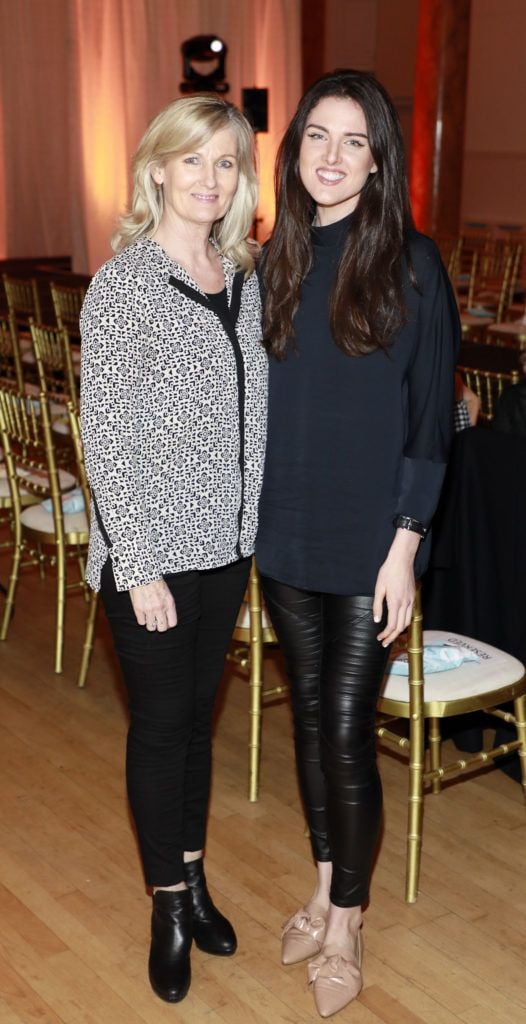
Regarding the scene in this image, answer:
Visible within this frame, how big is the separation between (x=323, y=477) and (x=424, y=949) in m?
1.05

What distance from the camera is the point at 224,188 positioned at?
2.00 metres

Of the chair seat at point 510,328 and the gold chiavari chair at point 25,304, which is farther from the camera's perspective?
the gold chiavari chair at point 25,304

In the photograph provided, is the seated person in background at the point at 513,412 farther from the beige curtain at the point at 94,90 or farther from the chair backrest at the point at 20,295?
the beige curtain at the point at 94,90

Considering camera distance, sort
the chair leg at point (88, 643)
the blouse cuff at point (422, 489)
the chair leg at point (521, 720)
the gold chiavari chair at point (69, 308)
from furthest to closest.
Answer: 1. the gold chiavari chair at point (69, 308)
2. the chair leg at point (88, 643)
3. the chair leg at point (521, 720)
4. the blouse cuff at point (422, 489)

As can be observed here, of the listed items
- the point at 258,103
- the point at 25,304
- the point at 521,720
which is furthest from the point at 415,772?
the point at 258,103

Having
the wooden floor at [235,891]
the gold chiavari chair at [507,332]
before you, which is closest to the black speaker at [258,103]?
the gold chiavari chair at [507,332]

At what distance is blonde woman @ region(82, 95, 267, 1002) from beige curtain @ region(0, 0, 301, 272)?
7707mm

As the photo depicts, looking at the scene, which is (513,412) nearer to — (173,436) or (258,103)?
(173,436)

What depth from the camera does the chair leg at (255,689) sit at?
2.93 metres

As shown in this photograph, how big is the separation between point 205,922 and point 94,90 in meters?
8.67

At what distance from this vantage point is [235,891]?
8.61 ft

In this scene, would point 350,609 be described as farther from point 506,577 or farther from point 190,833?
point 506,577

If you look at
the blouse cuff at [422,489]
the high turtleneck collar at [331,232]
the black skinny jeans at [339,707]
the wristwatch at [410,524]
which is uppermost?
the high turtleneck collar at [331,232]

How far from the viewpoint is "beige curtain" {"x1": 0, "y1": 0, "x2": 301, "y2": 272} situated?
385 inches
